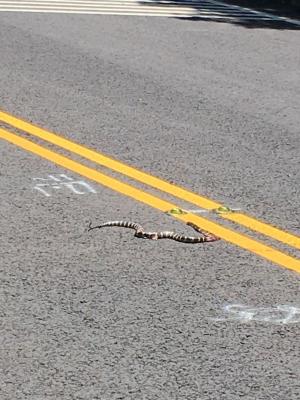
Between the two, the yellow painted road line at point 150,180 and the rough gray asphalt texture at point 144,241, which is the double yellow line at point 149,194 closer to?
the yellow painted road line at point 150,180

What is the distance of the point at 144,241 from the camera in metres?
6.58

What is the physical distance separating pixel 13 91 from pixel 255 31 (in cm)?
462

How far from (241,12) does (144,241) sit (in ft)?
31.4

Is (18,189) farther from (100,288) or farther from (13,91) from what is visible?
(13,91)

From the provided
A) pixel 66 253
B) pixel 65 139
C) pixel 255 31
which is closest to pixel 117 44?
pixel 255 31

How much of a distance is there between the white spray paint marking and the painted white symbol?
78.5 inches

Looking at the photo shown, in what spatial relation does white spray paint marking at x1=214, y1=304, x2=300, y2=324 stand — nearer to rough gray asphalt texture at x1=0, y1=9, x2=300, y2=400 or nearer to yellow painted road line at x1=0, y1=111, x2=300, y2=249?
rough gray asphalt texture at x1=0, y1=9, x2=300, y2=400

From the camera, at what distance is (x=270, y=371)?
502cm

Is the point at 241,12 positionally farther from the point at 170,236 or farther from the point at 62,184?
the point at 170,236

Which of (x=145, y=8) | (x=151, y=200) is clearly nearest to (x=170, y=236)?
(x=151, y=200)

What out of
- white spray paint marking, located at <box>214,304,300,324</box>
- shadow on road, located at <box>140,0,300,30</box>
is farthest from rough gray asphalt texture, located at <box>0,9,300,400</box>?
shadow on road, located at <box>140,0,300,30</box>

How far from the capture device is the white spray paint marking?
5531 mm

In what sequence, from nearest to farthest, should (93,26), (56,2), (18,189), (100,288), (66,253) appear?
(100,288)
(66,253)
(18,189)
(93,26)
(56,2)

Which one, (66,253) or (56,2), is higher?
(66,253)
